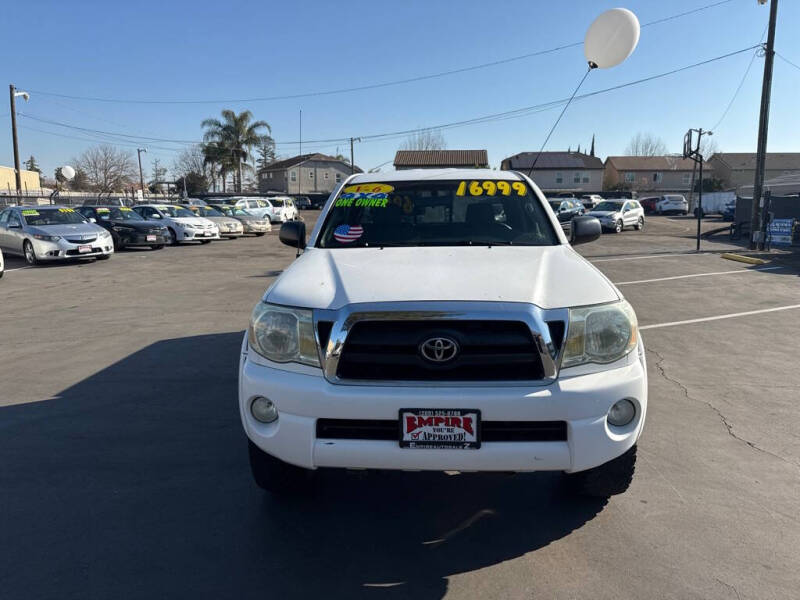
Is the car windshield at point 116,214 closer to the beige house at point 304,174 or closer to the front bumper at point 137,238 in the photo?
the front bumper at point 137,238

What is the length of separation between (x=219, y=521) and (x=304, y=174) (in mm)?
78835

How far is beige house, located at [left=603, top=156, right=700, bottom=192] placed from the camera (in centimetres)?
7938

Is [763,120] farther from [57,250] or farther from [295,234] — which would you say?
[57,250]

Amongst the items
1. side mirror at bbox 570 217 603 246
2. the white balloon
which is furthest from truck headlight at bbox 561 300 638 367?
the white balloon

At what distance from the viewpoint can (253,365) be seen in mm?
2799

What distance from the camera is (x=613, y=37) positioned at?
6.84 metres

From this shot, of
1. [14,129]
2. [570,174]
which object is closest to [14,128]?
[14,129]

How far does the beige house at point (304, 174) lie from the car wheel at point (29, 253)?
6194cm

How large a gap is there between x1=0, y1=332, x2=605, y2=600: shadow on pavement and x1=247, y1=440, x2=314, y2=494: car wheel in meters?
0.15

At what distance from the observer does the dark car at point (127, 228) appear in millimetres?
19234

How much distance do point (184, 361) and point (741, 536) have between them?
16.8 ft

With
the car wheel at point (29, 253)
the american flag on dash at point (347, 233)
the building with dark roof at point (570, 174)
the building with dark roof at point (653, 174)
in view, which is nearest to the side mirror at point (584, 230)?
the american flag on dash at point (347, 233)

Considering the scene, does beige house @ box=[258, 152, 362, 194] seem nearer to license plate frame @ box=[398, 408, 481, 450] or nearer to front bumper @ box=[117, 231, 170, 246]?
front bumper @ box=[117, 231, 170, 246]

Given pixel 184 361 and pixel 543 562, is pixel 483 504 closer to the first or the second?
pixel 543 562
